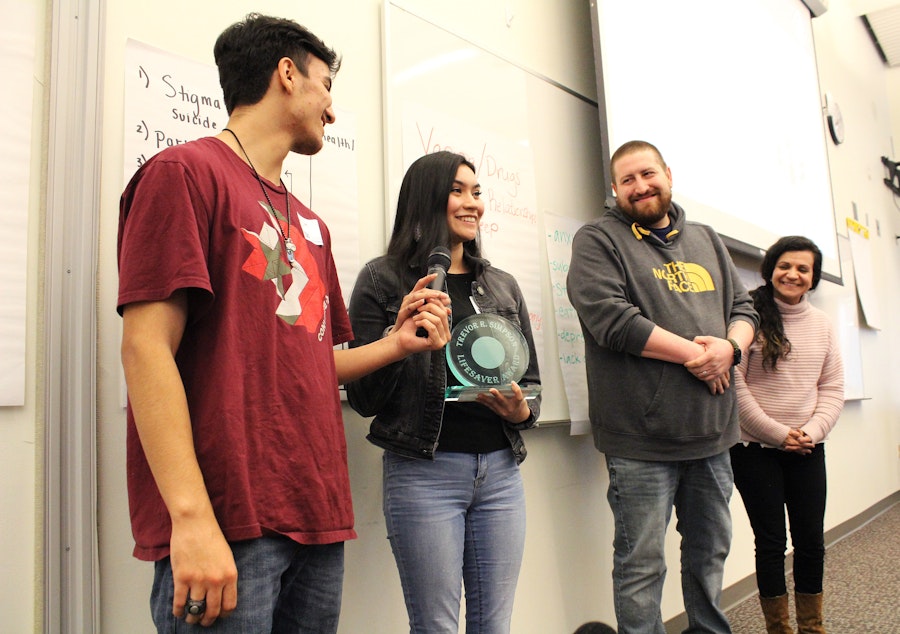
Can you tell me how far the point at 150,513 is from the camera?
79cm

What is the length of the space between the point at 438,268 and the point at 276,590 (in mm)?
577

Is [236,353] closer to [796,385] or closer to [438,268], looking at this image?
[438,268]

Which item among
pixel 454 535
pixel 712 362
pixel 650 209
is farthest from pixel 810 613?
pixel 454 535

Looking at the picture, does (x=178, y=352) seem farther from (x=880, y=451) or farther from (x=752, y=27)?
(x=880, y=451)

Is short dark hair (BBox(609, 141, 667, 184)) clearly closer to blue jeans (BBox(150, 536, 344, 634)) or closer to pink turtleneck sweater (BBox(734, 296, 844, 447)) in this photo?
pink turtleneck sweater (BBox(734, 296, 844, 447))

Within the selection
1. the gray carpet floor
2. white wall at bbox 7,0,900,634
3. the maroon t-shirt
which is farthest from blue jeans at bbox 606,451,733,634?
the maroon t-shirt

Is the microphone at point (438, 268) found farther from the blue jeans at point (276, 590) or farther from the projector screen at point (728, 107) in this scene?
the projector screen at point (728, 107)

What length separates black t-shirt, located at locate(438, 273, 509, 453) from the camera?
52.4 inches

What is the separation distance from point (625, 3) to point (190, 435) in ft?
7.52

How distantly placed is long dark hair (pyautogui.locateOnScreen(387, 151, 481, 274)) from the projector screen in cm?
93

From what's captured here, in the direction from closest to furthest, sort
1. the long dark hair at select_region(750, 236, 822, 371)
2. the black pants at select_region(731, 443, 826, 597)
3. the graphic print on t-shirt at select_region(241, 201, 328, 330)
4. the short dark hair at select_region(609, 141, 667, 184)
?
the graphic print on t-shirt at select_region(241, 201, 328, 330), the short dark hair at select_region(609, 141, 667, 184), the black pants at select_region(731, 443, 826, 597), the long dark hair at select_region(750, 236, 822, 371)

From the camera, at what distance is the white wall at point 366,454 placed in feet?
3.39

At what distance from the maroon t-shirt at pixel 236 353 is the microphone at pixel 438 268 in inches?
8.8

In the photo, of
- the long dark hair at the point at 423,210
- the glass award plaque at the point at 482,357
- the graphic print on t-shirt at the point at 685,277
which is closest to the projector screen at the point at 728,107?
the graphic print on t-shirt at the point at 685,277
